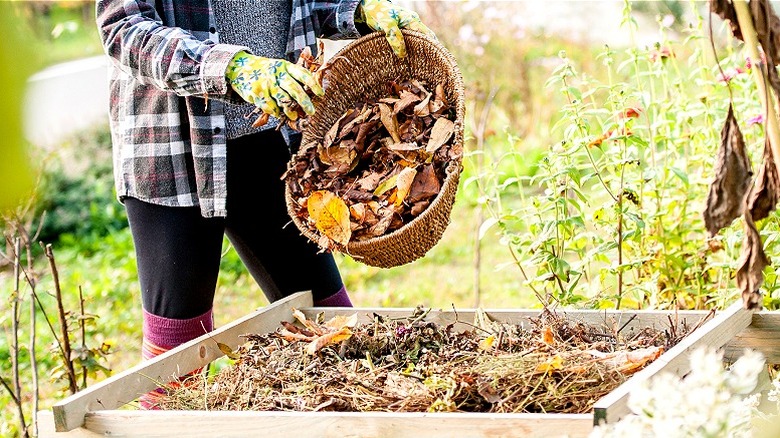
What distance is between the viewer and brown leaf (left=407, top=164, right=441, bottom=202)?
73.6 inches

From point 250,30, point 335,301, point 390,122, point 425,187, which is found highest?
point 250,30

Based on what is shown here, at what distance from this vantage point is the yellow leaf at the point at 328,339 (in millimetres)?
1829

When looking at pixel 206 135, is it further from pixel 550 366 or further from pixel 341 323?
pixel 550 366

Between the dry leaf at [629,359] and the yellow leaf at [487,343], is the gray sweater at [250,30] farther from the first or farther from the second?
the dry leaf at [629,359]

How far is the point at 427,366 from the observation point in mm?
1710

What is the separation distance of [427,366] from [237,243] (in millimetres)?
682

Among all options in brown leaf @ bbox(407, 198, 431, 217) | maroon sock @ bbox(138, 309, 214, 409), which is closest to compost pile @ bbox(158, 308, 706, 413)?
maroon sock @ bbox(138, 309, 214, 409)


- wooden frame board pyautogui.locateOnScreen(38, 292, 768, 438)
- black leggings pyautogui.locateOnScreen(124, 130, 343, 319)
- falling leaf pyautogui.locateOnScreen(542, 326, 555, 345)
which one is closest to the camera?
wooden frame board pyautogui.locateOnScreen(38, 292, 768, 438)

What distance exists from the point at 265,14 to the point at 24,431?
110 cm

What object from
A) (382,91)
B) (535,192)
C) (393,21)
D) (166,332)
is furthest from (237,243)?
(535,192)

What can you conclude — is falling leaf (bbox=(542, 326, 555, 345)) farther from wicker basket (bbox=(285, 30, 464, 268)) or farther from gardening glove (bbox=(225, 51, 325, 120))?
gardening glove (bbox=(225, 51, 325, 120))

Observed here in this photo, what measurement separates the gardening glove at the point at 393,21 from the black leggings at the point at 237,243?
0.35 m

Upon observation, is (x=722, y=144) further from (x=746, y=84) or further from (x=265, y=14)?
(x=746, y=84)

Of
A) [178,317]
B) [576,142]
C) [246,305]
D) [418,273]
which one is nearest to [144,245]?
[178,317]
